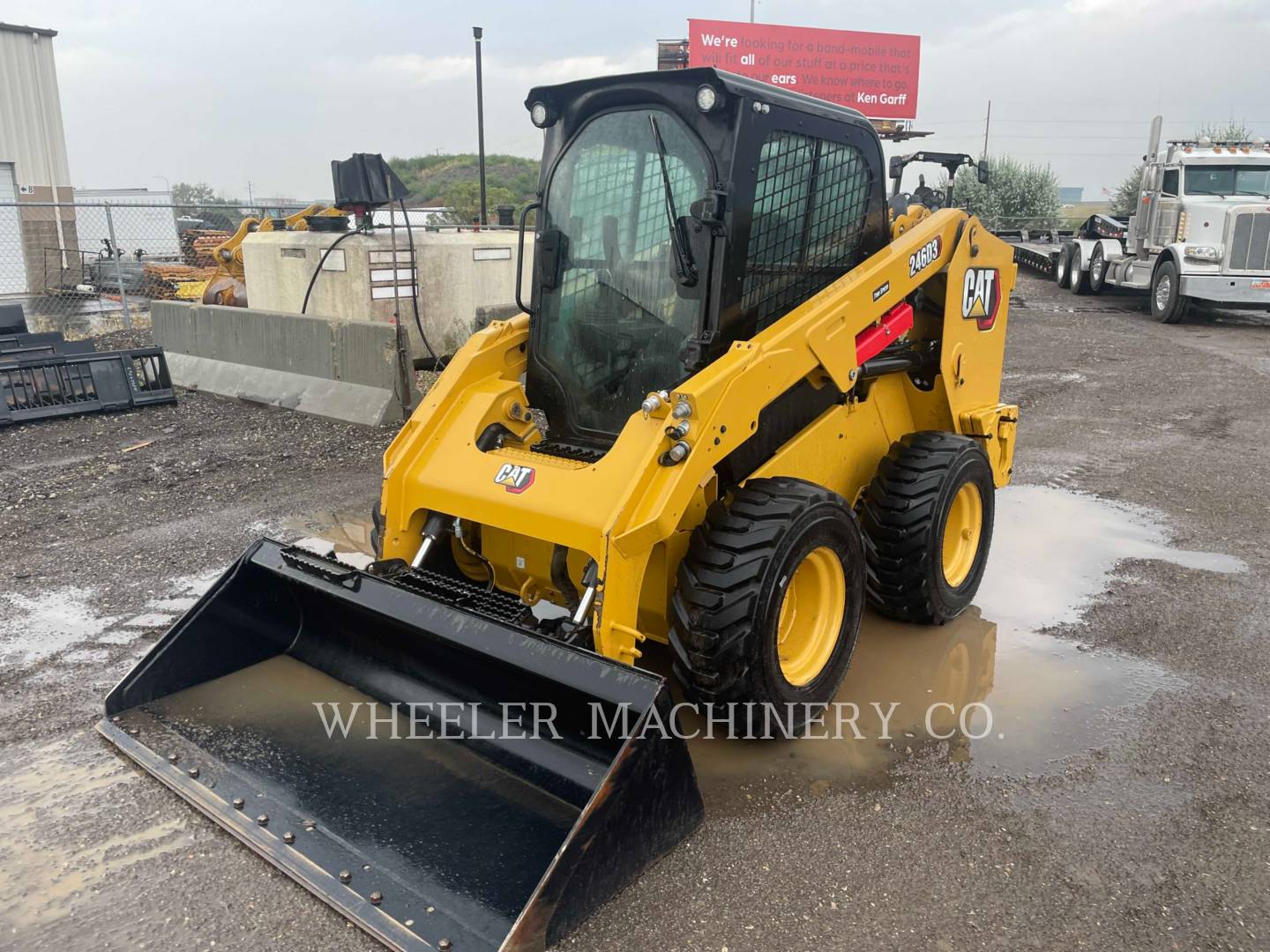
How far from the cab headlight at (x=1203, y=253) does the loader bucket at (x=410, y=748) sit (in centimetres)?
1533

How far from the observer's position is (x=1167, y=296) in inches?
627

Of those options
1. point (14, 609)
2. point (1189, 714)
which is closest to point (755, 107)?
point (1189, 714)

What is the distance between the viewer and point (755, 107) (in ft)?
11.8

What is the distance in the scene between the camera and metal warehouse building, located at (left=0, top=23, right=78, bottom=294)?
19.3m

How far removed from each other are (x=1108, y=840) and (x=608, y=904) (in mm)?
1631

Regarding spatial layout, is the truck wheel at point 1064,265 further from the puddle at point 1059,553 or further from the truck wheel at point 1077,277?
the puddle at point 1059,553

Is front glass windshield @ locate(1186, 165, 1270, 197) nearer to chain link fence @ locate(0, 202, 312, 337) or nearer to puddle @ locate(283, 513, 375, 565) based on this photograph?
chain link fence @ locate(0, 202, 312, 337)

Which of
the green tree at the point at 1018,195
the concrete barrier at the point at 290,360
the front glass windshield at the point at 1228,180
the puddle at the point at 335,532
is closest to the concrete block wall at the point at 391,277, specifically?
the concrete barrier at the point at 290,360

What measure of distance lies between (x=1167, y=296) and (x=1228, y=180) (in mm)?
1999

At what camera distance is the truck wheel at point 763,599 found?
129 inches

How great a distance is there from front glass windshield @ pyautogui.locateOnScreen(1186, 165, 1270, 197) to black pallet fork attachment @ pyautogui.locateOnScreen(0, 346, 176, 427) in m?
15.3

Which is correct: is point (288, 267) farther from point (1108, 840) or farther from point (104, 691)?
point (1108, 840)

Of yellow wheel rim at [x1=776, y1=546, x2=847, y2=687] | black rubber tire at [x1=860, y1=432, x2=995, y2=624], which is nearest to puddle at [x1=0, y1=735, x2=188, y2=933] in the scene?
yellow wheel rim at [x1=776, y1=546, x2=847, y2=687]

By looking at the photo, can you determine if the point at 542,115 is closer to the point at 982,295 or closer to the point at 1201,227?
the point at 982,295
